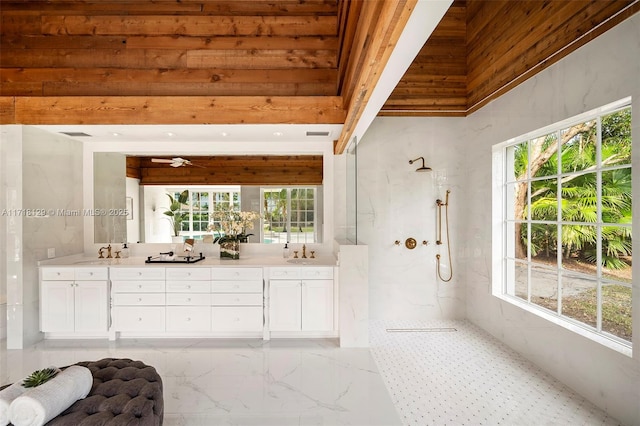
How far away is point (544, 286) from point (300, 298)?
98.9 inches

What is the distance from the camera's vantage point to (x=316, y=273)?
3.52 meters

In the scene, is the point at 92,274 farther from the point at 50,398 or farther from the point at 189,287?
the point at 50,398

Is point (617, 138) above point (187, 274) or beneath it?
above

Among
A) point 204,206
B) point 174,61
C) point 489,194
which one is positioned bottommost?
point 204,206

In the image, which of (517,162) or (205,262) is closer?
(517,162)

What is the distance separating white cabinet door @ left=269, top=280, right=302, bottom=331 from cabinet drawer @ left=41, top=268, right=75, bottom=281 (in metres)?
2.23

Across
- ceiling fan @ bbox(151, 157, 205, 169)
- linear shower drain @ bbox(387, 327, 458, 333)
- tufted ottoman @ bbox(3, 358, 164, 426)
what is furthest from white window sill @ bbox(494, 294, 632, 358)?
ceiling fan @ bbox(151, 157, 205, 169)

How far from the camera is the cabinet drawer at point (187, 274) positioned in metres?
3.50

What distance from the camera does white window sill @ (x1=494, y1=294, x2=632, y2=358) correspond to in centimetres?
222

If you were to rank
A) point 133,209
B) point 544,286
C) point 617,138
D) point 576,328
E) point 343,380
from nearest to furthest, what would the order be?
1. point 617,138
2. point 576,328
3. point 343,380
4. point 544,286
5. point 133,209

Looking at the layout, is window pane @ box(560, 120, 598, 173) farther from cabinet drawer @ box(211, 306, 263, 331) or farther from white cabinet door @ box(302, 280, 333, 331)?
cabinet drawer @ box(211, 306, 263, 331)

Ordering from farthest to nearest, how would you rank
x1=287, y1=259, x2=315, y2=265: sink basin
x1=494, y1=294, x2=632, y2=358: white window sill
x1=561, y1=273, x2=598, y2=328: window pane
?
x1=287, y1=259, x2=315, y2=265: sink basin, x1=561, y1=273, x2=598, y2=328: window pane, x1=494, y1=294, x2=632, y2=358: white window sill

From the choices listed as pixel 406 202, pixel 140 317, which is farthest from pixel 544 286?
pixel 140 317

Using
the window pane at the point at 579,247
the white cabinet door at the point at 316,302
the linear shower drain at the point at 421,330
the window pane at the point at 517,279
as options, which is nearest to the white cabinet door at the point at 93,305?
the white cabinet door at the point at 316,302
